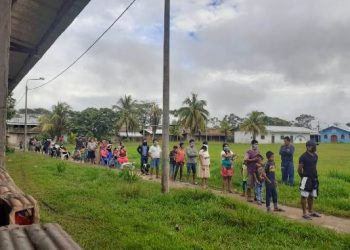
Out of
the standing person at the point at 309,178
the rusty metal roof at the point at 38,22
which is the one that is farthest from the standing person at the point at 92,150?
the standing person at the point at 309,178

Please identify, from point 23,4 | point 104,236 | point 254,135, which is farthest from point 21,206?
point 254,135

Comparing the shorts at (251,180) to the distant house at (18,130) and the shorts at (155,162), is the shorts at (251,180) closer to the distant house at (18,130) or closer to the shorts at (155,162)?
the shorts at (155,162)

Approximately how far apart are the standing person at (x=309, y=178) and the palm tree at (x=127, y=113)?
57.4 meters

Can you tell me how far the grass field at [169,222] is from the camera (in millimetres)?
6758

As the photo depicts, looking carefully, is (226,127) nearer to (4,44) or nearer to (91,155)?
(91,155)

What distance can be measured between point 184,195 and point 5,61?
5.33 meters

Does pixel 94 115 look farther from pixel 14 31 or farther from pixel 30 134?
pixel 14 31

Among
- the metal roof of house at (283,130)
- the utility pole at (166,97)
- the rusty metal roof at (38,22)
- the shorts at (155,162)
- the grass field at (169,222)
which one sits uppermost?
the metal roof of house at (283,130)

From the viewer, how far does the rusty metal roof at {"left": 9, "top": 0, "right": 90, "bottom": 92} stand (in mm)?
8641

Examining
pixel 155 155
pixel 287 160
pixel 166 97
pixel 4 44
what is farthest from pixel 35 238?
pixel 155 155

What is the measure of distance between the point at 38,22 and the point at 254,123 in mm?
60965

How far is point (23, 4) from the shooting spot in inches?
352

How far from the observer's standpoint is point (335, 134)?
90.1 meters

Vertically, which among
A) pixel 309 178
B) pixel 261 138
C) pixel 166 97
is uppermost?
pixel 261 138
